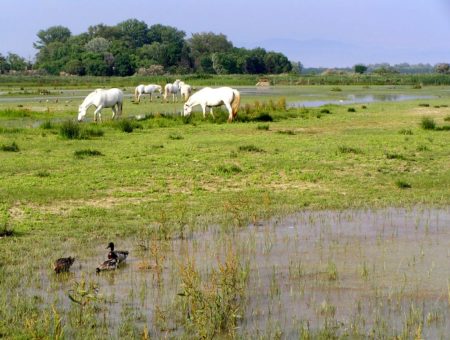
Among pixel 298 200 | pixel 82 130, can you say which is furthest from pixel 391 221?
pixel 82 130

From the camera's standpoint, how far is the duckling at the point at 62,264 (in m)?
7.56

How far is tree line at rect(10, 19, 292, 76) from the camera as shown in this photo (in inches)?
3839

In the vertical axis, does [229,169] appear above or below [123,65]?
below

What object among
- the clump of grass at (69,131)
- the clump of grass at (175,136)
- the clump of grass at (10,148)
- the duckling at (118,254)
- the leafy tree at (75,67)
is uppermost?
the leafy tree at (75,67)

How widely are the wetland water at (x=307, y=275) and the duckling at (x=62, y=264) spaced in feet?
0.31

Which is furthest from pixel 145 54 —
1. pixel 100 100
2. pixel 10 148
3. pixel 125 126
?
pixel 10 148

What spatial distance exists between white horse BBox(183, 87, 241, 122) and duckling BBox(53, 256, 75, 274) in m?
16.4

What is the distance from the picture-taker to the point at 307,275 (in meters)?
7.63

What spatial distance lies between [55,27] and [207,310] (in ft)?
514

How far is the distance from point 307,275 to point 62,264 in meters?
2.47

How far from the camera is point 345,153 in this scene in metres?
15.8

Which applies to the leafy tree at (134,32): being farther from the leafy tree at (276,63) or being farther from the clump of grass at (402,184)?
the clump of grass at (402,184)

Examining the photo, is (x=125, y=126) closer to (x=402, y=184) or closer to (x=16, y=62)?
(x=402, y=184)

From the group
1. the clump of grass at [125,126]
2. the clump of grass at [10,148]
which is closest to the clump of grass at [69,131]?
the clump of grass at [125,126]
